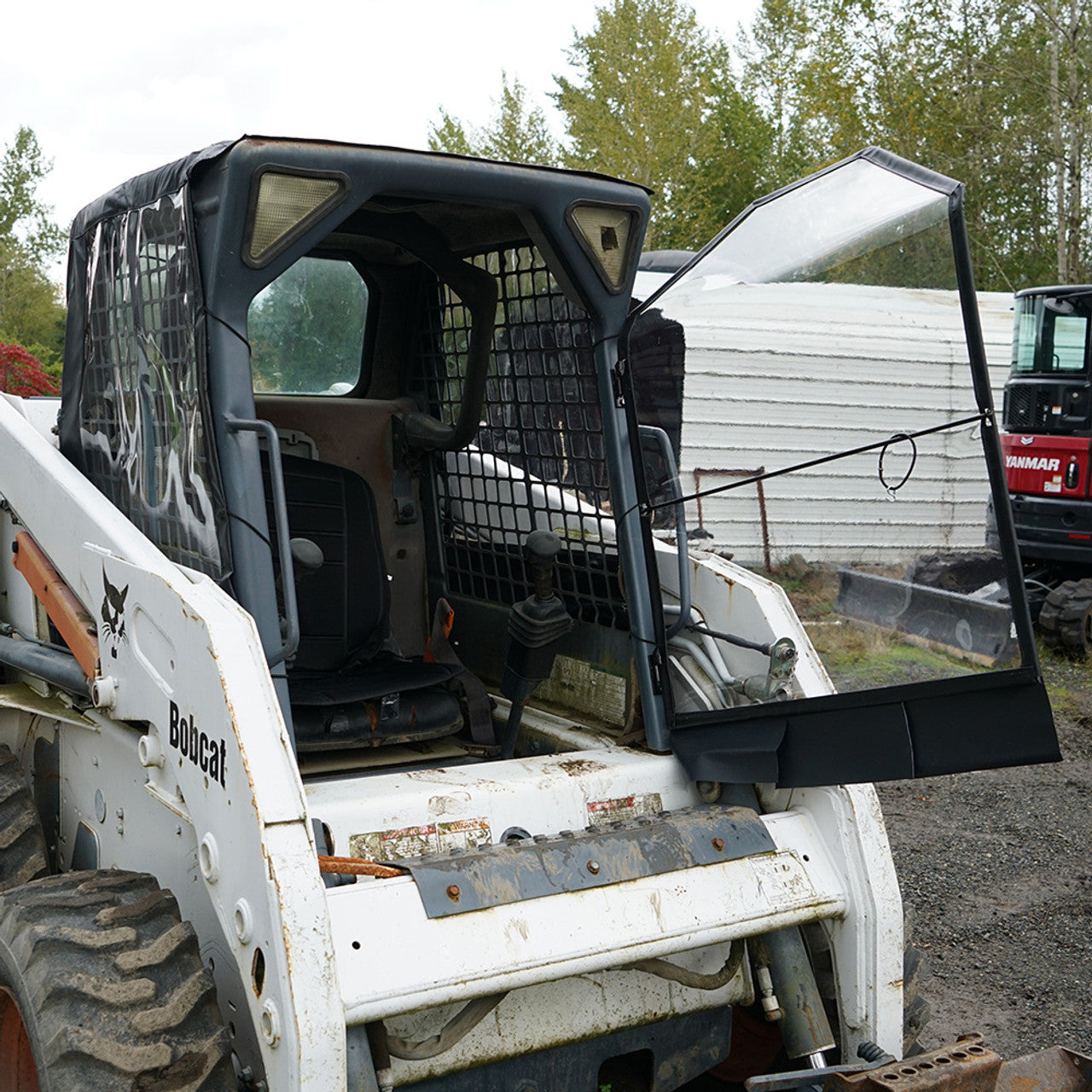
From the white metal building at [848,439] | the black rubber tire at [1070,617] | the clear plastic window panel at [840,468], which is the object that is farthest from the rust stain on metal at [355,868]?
the black rubber tire at [1070,617]

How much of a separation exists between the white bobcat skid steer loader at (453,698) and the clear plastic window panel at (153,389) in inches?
0.6

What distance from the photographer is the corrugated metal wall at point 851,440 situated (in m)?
2.70

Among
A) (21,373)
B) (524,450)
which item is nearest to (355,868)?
(524,450)

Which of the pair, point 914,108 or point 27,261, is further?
point 27,261

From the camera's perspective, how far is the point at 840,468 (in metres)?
2.87

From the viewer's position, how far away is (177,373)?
9.90ft

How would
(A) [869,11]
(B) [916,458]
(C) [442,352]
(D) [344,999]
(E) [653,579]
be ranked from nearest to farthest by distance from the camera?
(D) [344,999]
(B) [916,458]
(E) [653,579]
(C) [442,352]
(A) [869,11]

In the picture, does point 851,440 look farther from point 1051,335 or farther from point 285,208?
point 1051,335

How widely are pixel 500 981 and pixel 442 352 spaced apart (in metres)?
2.19

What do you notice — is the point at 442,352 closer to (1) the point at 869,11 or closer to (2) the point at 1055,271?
(1) the point at 869,11

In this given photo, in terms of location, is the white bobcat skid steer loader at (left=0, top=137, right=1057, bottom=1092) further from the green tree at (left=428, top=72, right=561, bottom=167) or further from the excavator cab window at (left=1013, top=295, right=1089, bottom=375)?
the green tree at (left=428, top=72, right=561, bottom=167)

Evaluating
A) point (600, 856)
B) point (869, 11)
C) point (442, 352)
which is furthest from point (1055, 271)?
point (600, 856)

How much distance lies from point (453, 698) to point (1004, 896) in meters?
2.55

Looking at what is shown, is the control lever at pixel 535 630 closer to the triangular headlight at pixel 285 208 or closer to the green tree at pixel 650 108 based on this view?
the triangular headlight at pixel 285 208
